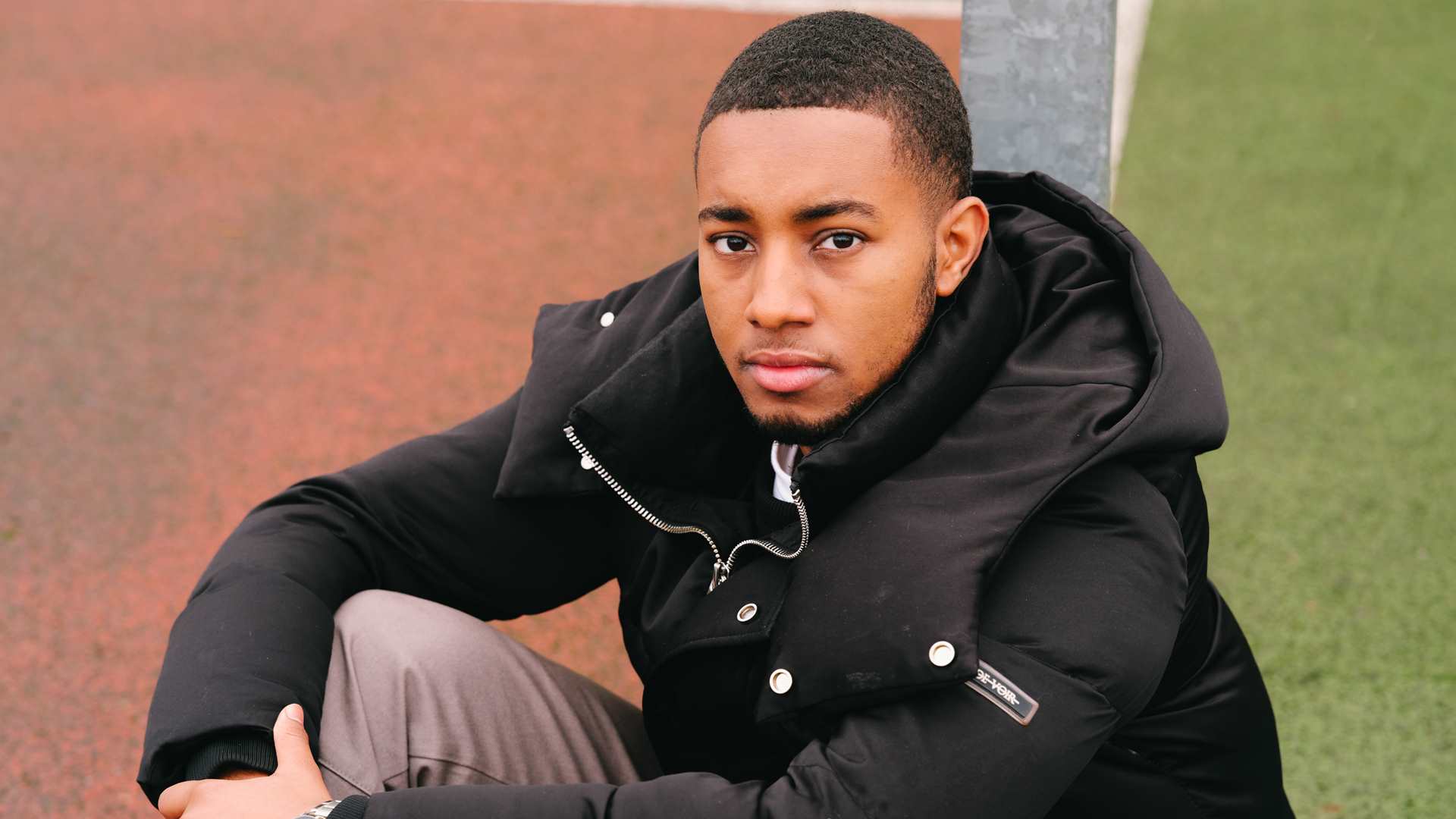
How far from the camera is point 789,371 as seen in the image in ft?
6.42

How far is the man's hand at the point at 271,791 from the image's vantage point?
6.19 ft

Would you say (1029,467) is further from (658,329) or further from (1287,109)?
(1287,109)

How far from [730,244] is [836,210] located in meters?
0.17

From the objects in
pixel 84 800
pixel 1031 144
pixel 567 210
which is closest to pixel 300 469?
pixel 84 800

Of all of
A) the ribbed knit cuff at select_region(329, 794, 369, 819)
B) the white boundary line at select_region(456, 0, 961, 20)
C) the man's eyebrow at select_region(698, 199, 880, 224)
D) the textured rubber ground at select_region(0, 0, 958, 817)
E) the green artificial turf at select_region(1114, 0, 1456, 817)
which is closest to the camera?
the ribbed knit cuff at select_region(329, 794, 369, 819)

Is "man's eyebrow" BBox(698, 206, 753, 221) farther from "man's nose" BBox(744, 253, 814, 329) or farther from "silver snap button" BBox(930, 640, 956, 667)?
"silver snap button" BBox(930, 640, 956, 667)

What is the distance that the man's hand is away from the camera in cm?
189

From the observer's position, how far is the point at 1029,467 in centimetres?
174

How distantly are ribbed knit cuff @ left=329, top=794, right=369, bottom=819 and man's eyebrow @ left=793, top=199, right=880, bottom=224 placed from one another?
84 centimetres

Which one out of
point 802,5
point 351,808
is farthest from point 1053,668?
point 802,5

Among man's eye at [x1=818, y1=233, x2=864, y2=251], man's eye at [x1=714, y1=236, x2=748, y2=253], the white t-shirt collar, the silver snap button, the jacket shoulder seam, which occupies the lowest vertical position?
the jacket shoulder seam

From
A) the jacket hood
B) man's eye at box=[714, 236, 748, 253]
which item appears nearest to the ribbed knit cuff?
the jacket hood

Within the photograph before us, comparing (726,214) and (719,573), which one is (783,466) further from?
(726,214)

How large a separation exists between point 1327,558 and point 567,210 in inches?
130
